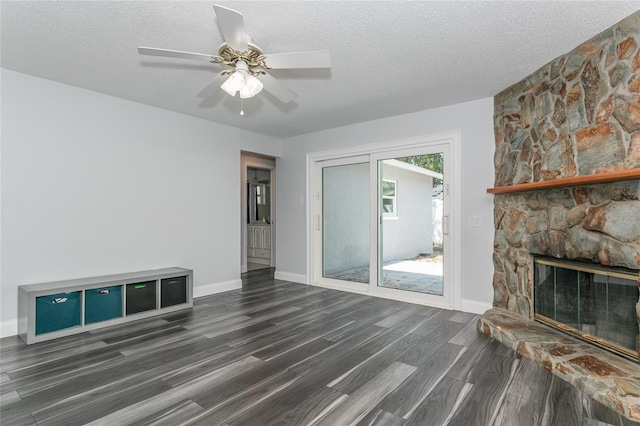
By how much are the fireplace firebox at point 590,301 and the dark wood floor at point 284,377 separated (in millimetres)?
620

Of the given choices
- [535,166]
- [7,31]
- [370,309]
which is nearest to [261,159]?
[370,309]

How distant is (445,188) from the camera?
4.16 m

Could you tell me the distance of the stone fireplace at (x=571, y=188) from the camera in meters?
2.33

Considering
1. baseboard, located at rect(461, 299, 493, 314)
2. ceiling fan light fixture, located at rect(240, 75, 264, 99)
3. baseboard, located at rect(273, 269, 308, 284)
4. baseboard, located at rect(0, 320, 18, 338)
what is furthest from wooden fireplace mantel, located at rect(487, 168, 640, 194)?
baseboard, located at rect(0, 320, 18, 338)

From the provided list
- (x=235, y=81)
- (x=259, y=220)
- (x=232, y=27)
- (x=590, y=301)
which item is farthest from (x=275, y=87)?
(x=259, y=220)

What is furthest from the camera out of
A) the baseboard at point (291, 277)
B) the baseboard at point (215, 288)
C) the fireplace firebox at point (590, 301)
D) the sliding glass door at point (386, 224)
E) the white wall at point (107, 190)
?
the baseboard at point (291, 277)

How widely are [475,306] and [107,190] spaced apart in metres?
4.50

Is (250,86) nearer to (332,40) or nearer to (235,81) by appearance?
(235,81)

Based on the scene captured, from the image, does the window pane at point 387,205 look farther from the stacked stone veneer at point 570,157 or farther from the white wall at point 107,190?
the white wall at point 107,190

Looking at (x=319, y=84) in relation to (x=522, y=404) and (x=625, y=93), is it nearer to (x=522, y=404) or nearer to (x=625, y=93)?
(x=625, y=93)

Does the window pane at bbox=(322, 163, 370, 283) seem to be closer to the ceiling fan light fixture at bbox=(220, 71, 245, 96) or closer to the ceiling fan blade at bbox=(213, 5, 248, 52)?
the ceiling fan light fixture at bbox=(220, 71, 245, 96)

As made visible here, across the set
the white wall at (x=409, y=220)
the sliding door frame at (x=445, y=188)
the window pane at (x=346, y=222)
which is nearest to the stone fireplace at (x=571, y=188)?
the sliding door frame at (x=445, y=188)

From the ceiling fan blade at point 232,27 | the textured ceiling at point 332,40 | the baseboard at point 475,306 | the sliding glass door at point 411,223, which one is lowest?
the baseboard at point 475,306

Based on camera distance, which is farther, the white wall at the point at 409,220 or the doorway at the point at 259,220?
the doorway at the point at 259,220
